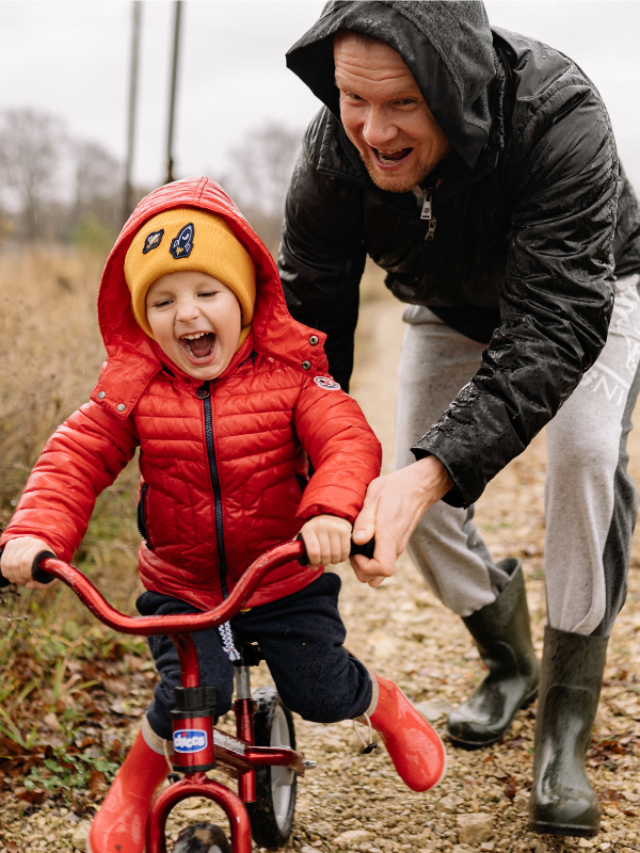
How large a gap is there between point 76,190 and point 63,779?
48.5 feet

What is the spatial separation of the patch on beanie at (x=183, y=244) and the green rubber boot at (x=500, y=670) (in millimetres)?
1919

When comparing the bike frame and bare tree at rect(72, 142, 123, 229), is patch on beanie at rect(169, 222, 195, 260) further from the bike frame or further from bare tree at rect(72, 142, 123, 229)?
bare tree at rect(72, 142, 123, 229)

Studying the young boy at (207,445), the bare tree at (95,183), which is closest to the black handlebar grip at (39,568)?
the young boy at (207,445)

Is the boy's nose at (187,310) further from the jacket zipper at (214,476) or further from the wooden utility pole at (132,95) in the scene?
the wooden utility pole at (132,95)

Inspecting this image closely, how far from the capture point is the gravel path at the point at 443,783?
2.72 metres

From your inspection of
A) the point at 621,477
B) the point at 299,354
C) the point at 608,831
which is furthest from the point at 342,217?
the point at 608,831

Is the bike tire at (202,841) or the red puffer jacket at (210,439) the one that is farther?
the red puffer jacket at (210,439)

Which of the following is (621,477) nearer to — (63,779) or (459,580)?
(459,580)

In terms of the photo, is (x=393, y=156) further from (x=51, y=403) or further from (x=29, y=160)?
(x=29, y=160)

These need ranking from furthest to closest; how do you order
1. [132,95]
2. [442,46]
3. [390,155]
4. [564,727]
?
[132,95] < [564,727] < [390,155] < [442,46]

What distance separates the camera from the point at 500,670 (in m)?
3.47

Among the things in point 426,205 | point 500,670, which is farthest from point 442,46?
point 500,670

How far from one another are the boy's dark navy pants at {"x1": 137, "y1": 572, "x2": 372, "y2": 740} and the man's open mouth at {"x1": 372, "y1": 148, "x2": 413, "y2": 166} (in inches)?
47.7

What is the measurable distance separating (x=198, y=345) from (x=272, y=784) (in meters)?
1.38
